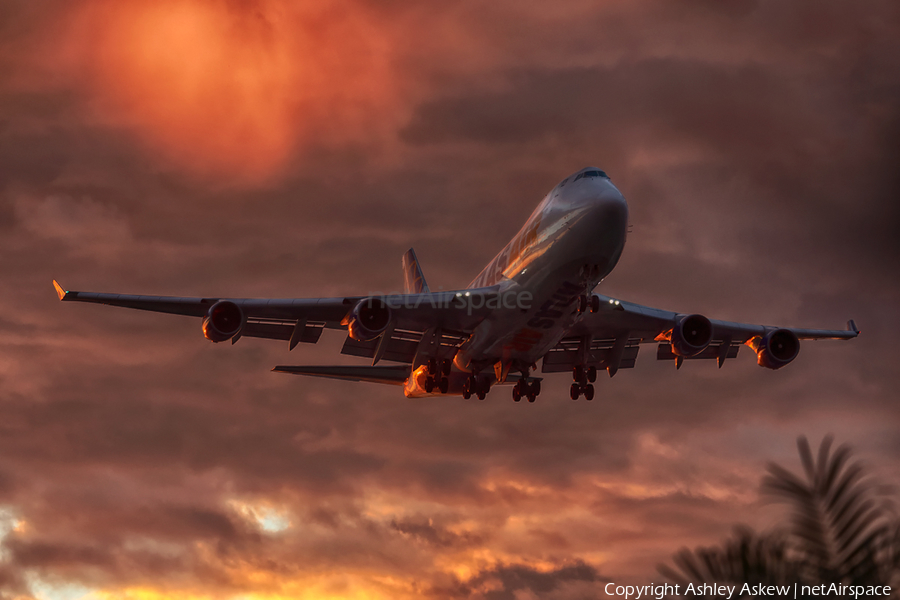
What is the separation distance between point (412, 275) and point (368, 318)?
2418 cm

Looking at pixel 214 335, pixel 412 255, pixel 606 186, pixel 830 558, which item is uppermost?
pixel 412 255

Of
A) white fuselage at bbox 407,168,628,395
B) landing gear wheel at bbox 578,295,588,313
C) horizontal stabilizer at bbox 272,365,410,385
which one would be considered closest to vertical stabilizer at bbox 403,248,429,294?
horizontal stabilizer at bbox 272,365,410,385

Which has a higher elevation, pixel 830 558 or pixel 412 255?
pixel 412 255

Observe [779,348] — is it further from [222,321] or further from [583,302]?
[222,321]

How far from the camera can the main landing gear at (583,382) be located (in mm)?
44031

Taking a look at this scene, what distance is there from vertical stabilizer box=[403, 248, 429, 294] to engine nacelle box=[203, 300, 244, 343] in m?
22.1

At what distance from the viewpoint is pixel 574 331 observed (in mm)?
42844

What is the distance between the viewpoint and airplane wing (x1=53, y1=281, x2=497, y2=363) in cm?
3759

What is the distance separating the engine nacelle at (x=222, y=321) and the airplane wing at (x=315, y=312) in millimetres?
64

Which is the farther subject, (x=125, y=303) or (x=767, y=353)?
(x=767, y=353)

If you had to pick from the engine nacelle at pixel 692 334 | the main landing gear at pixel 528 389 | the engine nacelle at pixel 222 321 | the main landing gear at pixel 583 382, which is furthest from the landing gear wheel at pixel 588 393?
the engine nacelle at pixel 222 321

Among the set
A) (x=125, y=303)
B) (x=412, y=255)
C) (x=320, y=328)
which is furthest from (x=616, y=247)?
(x=412, y=255)

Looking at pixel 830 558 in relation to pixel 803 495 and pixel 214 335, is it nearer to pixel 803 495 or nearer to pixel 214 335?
pixel 803 495

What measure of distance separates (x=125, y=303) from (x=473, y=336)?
1607 centimetres
